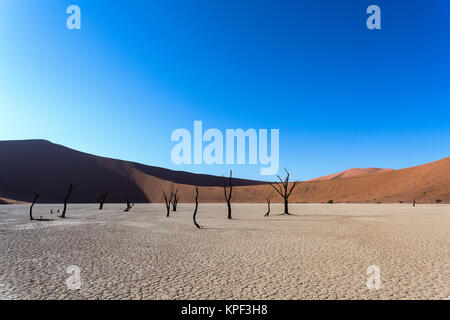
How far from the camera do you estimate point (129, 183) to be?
89250mm

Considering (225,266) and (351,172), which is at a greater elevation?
(351,172)

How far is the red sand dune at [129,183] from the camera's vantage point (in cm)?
6431

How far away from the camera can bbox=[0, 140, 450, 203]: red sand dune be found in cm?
6431

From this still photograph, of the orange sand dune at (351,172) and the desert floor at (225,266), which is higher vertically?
the orange sand dune at (351,172)

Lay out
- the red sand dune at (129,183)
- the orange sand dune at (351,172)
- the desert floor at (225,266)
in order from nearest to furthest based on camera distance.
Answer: the desert floor at (225,266) → the red sand dune at (129,183) → the orange sand dune at (351,172)

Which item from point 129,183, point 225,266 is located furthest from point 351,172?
point 225,266

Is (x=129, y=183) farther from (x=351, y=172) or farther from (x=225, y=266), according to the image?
(x=351, y=172)

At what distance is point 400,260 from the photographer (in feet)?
30.0

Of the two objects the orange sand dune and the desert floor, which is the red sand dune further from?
the orange sand dune

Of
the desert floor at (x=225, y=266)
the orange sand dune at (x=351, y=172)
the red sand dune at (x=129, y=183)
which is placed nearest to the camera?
the desert floor at (x=225, y=266)

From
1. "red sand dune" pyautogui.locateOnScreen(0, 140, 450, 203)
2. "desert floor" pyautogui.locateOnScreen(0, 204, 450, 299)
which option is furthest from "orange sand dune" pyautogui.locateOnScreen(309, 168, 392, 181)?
"desert floor" pyautogui.locateOnScreen(0, 204, 450, 299)

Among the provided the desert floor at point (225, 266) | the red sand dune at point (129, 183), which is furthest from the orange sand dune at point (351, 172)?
the desert floor at point (225, 266)

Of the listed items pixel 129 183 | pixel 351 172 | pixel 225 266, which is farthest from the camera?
pixel 351 172

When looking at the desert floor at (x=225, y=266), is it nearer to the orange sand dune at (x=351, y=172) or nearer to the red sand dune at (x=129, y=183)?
the red sand dune at (x=129, y=183)
